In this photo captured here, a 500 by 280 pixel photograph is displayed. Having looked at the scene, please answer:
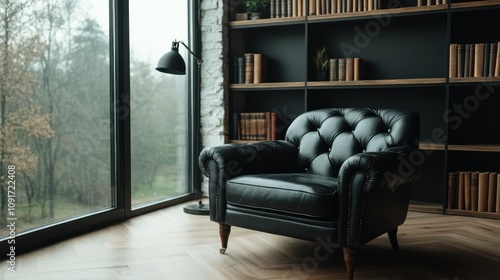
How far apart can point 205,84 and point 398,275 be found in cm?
262

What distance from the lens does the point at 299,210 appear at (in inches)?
96.4

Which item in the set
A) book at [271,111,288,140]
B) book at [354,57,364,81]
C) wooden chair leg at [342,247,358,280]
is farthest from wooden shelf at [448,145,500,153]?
wooden chair leg at [342,247,358,280]

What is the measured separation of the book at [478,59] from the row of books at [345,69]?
0.87 m

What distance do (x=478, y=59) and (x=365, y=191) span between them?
2.02 meters

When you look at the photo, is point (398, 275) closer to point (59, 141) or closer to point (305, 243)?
point (305, 243)

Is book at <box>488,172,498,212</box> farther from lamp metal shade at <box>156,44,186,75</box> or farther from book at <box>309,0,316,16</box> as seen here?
lamp metal shade at <box>156,44,186,75</box>

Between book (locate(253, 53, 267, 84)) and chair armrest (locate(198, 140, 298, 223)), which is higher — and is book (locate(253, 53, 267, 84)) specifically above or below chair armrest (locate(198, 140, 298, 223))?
above

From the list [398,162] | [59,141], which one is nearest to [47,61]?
[59,141]

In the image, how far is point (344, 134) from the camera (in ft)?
10.0

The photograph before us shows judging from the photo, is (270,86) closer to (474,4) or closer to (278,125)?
(278,125)

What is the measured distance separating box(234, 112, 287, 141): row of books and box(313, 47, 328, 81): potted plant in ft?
1.71

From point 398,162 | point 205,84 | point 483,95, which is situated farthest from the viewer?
point 205,84

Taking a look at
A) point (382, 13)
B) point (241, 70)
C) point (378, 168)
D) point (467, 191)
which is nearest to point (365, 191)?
point (378, 168)

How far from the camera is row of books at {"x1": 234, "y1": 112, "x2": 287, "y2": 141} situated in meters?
4.42
